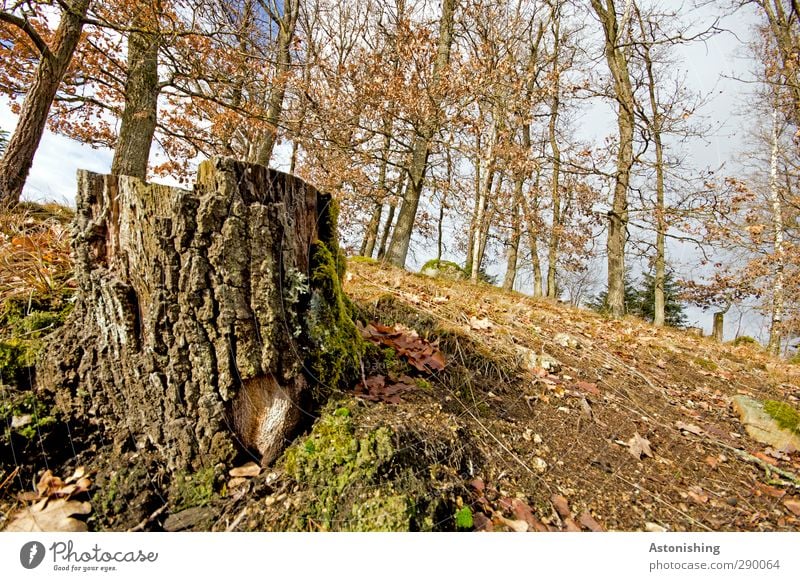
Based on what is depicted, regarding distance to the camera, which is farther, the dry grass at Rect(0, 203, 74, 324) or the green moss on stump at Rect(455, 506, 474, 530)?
the dry grass at Rect(0, 203, 74, 324)

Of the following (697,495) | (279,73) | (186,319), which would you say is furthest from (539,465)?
(279,73)

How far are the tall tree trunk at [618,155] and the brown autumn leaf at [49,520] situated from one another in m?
9.55

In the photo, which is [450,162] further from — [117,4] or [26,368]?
[26,368]

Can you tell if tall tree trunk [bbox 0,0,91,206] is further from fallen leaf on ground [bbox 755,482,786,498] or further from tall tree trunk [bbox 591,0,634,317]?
tall tree trunk [bbox 591,0,634,317]

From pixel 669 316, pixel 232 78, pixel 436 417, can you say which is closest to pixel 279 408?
pixel 436 417

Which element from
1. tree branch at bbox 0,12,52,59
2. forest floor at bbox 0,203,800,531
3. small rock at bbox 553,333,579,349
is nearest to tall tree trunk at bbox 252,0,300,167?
tree branch at bbox 0,12,52,59

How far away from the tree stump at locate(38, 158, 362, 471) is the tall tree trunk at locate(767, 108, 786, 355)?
37.7 feet

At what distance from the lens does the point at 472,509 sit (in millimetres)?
1233

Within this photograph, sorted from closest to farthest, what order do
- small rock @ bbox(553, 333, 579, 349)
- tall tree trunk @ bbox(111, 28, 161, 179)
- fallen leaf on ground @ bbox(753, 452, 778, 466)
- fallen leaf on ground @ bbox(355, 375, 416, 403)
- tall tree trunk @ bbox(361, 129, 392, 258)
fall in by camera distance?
fallen leaf on ground @ bbox(355, 375, 416, 403) < fallen leaf on ground @ bbox(753, 452, 778, 466) < small rock @ bbox(553, 333, 579, 349) < tall tree trunk @ bbox(111, 28, 161, 179) < tall tree trunk @ bbox(361, 129, 392, 258)

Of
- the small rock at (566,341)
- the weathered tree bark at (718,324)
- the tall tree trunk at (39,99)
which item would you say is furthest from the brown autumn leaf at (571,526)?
the weathered tree bark at (718,324)

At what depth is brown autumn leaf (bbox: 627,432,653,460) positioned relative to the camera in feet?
5.56

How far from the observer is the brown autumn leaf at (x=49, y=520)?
1132 mm

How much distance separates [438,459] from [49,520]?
1.35m
